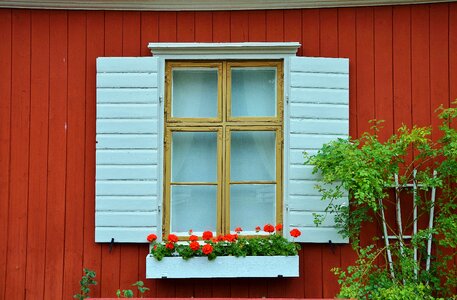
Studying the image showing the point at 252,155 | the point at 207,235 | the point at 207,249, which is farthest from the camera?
the point at 252,155

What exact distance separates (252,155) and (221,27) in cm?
107

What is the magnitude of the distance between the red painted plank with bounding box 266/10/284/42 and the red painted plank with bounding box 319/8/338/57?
1.03 feet

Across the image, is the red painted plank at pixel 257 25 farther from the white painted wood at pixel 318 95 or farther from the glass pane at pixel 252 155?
the glass pane at pixel 252 155

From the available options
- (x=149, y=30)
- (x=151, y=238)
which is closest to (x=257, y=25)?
(x=149, y=30)

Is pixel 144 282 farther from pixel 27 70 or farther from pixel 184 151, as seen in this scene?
pixel 27 70

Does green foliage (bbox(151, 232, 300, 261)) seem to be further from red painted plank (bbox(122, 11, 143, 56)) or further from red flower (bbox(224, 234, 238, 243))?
red painted plank (bbox(122, 11, 143, 56))

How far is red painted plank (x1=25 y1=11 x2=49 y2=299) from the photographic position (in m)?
4.96

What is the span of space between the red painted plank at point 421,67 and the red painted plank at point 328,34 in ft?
2.02

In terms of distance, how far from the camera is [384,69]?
5.01 metres

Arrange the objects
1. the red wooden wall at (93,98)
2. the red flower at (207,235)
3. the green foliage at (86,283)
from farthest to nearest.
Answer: the red wooden wall at (93,98) < the green foliage at (86,283) < the red flower at (207,235)

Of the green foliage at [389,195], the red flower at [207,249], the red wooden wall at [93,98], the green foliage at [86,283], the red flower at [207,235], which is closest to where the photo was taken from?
the green foliage at [389,195]

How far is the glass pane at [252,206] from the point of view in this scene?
16.5 feet

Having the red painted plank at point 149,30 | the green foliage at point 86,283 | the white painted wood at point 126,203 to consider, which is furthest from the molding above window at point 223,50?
the green foliage at point 86,283

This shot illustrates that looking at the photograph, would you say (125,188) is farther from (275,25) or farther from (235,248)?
(275,25)
